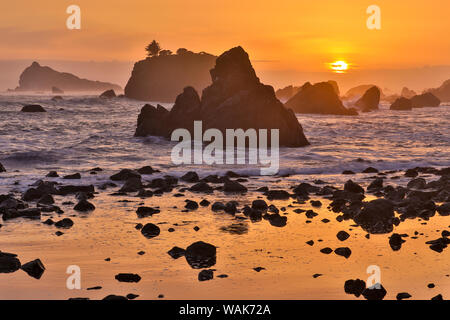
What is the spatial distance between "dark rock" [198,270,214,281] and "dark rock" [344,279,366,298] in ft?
9.93

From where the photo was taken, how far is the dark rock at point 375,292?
11.5 metres

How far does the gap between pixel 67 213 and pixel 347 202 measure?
1101cm

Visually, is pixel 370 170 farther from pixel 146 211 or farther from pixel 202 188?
pixel 146 211

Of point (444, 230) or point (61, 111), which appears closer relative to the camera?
point (444, 230)

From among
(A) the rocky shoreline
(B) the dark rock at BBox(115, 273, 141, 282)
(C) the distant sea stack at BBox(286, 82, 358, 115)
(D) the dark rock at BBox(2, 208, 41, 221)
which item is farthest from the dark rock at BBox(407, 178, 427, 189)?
(C) the distant sea stack at BBox(286, 82, 358, 115)

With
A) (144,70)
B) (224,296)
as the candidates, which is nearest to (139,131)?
(224,296)

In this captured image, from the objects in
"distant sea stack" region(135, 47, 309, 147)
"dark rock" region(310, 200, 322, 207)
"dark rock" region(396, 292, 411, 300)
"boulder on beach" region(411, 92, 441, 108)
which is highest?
"boulder on beach" region(411, 92, 441, 108)

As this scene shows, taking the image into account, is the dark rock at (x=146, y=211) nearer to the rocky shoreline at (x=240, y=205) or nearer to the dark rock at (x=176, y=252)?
the rocky shoreline at (x=240, y=205)

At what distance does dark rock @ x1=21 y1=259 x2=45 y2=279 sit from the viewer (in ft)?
43.4

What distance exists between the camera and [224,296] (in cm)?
1156

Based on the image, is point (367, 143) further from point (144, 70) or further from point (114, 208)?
point (144, 70)

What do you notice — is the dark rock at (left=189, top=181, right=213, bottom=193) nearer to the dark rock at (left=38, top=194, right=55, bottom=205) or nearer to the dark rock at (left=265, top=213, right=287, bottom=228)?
the dark rock at (left=38, top=194, right=55, bottom=205)

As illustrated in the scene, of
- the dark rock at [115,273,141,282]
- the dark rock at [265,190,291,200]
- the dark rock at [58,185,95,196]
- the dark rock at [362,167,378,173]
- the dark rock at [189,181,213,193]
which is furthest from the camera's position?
the dark rock at [362,167,378,173]

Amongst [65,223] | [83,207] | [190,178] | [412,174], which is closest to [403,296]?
[65,223]
